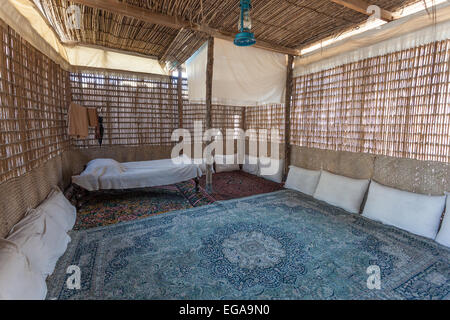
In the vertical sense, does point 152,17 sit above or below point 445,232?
above

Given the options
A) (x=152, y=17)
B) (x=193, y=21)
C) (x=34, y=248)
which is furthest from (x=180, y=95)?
(x=34, y=248)

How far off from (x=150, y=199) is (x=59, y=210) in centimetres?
139

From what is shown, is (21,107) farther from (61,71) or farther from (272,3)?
(272,3)

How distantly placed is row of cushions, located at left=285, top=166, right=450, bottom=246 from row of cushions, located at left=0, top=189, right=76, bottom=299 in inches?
144

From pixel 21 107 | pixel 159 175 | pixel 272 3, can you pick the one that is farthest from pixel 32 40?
pixel 272 3

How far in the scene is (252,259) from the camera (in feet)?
6.89

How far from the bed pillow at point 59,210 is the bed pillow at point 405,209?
3972 millimetres

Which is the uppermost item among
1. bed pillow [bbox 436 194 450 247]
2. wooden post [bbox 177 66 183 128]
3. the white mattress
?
wooden post [bbox 177 66 183 128]

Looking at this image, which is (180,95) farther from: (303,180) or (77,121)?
(303,180)

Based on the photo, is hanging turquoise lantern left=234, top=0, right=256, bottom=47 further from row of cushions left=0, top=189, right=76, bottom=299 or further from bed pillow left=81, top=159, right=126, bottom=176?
bed pillow left=81, top=159, right=126, bottom=176

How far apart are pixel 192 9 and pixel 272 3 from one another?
1.09 m

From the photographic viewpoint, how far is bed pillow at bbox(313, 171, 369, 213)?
3.19 meters

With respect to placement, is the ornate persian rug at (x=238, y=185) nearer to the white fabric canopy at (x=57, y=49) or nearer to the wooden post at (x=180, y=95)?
the wooden post at (x=180, y=95)

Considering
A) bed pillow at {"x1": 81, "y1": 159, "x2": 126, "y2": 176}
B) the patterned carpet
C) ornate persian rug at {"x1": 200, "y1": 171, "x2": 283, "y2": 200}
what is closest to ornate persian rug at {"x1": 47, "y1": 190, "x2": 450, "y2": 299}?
the patterned carpet
